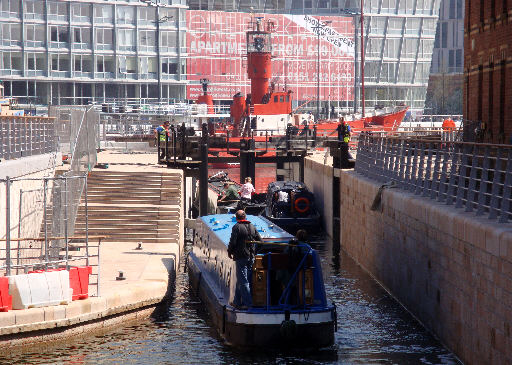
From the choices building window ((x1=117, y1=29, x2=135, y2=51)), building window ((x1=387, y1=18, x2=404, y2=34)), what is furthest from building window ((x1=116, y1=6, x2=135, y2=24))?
building window ((x1=387, y1=18, x2=404, y2=34))

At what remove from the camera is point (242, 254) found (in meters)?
18.0

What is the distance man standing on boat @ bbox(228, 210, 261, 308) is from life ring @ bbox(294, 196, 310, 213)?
1941 cm

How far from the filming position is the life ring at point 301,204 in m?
37.7

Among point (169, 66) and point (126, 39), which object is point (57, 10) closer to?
point (126, 39)

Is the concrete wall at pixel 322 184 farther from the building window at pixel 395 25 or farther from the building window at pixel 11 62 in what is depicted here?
the building window at pixel 395 25

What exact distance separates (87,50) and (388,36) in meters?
38.7

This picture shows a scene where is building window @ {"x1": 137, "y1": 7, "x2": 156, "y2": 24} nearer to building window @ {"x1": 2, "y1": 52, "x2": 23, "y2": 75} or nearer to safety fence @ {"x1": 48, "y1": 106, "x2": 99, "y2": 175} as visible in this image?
building window @ {"x1": 2, "y1": 52, "x2": 23, "y2": 75}

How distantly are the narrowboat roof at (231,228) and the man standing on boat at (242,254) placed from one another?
1.06 metres

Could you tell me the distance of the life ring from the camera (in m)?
37.7

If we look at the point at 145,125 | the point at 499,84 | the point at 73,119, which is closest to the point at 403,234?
the point at 499,84

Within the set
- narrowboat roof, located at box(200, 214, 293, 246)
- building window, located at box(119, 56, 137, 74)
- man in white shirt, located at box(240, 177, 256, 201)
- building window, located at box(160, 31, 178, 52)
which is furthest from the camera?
building window, located at box(160, 31, 178, 52)

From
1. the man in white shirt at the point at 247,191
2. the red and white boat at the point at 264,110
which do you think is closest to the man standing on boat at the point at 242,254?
the man in white shirt at the point at 247,191

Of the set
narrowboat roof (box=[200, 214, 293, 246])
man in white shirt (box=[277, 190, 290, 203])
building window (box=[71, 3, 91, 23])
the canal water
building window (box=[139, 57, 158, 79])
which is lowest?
the canal water

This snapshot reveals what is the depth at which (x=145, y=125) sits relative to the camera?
77.6m
